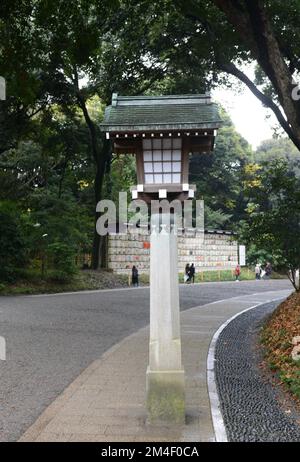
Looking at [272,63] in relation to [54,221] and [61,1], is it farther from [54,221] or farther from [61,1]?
[54,221]

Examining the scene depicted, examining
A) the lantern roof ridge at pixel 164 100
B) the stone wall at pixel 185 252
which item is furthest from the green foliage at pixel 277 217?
the stone wall at pixel 185 252

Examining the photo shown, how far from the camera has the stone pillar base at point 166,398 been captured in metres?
6.15

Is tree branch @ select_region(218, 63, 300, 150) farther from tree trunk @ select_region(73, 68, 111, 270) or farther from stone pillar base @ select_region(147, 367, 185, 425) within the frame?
tree trunk @ select_region(73, 68, 111, 270)

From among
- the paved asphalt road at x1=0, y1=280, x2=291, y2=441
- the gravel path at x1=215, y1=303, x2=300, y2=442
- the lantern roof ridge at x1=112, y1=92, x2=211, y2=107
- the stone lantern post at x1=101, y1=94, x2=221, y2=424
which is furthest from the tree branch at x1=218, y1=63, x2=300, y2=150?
the stone lantern post at x1=101, y1=94, x2=221, y2=424

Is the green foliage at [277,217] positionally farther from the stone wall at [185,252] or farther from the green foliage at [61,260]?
the stone wall at [185,252]

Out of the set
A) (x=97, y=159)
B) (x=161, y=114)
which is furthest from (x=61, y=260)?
(x=161, y=114)

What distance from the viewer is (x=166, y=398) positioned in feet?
20.4

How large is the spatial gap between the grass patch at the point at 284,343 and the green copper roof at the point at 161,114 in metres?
4.05

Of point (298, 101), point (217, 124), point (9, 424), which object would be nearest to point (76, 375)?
point (9, 424)

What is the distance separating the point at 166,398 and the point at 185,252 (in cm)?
3158

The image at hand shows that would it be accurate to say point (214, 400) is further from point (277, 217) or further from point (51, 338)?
point (277, 217)

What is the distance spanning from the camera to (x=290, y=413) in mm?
6652

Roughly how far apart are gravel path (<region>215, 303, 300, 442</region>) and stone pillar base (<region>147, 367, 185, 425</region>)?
630 mm

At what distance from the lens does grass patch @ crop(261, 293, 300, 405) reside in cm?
785
